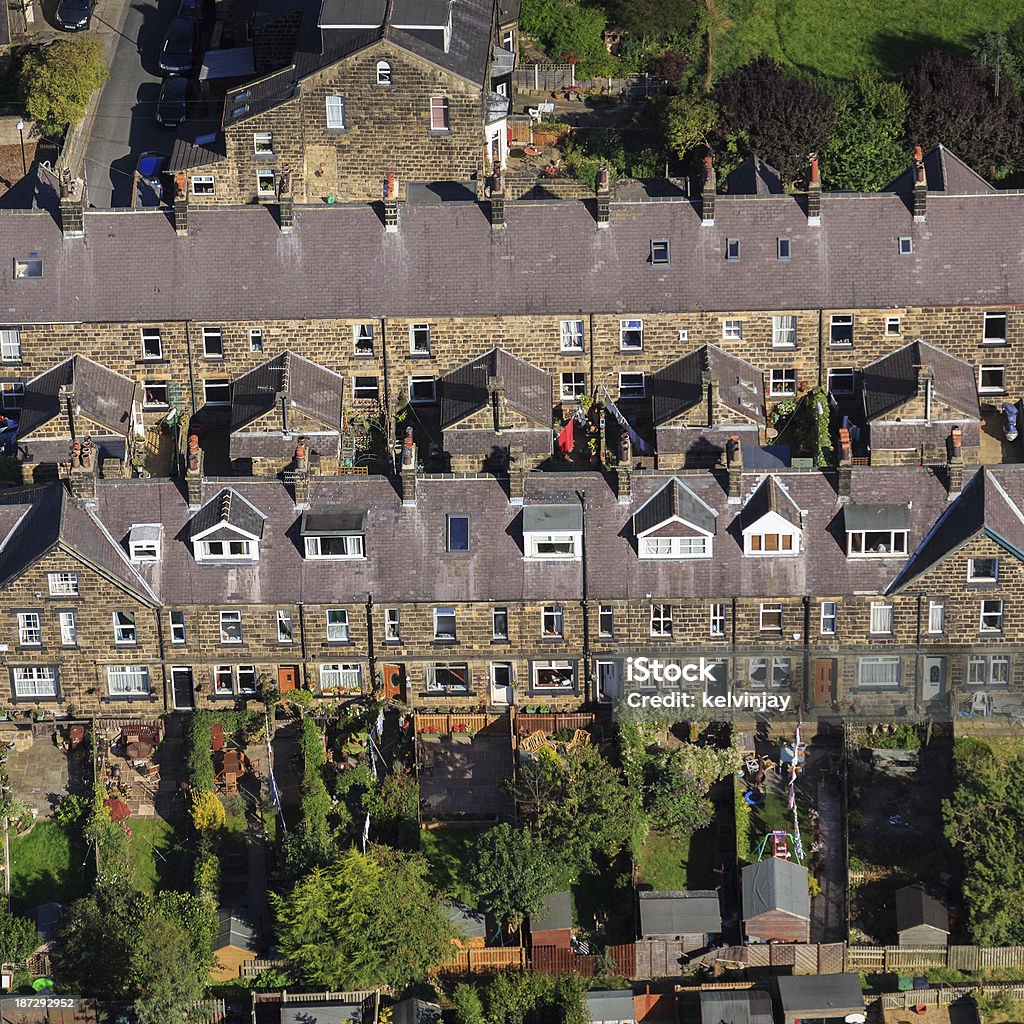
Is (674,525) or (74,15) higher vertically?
(74,15)

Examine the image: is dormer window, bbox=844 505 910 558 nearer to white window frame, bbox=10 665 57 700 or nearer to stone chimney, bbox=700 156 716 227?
stone chimney, bbox=700 156 716 227

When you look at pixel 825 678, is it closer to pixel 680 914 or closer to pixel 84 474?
pixel 680 914

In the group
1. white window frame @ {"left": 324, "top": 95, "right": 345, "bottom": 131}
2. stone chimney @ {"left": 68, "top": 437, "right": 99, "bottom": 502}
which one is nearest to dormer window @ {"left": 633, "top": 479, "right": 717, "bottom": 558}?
stone chimney @ {"left": 68, "top": 437, "right": 99, "bottom": 502}

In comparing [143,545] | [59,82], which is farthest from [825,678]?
[59,82]

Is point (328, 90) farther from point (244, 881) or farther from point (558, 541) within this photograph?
point (244, 881)

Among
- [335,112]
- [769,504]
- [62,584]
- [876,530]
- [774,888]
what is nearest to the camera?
[774,888]

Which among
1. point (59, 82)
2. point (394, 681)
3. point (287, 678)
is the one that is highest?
point (59, 82)
